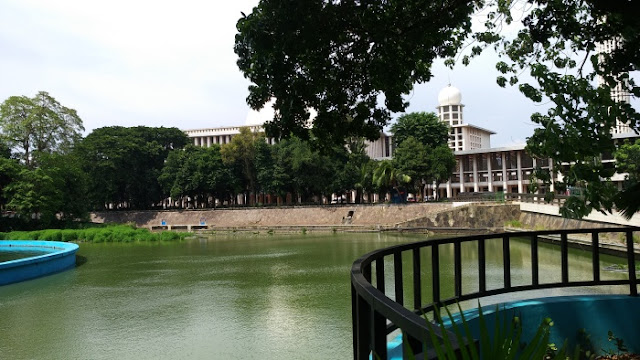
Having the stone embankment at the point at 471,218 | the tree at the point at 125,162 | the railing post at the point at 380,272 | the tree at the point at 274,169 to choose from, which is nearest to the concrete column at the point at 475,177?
the tree at the point at 274,169

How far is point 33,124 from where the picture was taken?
36250mm

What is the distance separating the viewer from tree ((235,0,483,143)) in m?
5.18

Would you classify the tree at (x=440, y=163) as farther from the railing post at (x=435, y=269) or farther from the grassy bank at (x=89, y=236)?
the railing post at (x=435, y=269)

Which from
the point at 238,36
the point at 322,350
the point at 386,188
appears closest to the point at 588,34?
the point at 238,36

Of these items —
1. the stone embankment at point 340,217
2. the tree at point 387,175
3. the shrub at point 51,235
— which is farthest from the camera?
the tree at point 387,175

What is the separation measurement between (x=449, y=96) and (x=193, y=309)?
60474 millimetres

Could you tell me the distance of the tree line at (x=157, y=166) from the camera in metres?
32.7

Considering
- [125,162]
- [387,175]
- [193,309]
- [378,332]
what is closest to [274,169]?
[387,175]

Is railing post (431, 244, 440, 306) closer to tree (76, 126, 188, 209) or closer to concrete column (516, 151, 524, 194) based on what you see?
tree (76, 126, 188, 209)

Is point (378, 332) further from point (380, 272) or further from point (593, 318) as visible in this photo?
point (593, 318)

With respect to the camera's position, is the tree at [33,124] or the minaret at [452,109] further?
the minaret at [452,109]

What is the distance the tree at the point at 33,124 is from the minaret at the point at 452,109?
45.3m

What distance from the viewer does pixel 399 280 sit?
308cm

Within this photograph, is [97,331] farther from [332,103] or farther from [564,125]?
[564,125]
